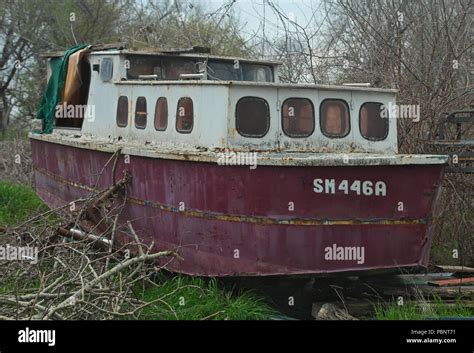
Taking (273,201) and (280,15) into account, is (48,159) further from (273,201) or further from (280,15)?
(273,201)

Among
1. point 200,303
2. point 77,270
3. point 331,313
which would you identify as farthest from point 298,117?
point 77,270

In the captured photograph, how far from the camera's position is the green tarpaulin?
1236 centimetres

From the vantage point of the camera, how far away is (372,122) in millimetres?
9211

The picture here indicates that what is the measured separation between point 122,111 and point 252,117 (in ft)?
8.84

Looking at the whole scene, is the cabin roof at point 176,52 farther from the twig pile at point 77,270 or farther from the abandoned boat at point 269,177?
the twig pile at point 77,270

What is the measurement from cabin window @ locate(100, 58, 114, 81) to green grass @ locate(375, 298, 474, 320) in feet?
17.2

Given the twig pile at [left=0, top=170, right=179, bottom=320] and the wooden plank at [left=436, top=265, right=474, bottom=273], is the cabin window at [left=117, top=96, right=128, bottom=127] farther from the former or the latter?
the wooden plank at [left=436, top=265, right=474, bottom=273]

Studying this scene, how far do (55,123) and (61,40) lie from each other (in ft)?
36.3

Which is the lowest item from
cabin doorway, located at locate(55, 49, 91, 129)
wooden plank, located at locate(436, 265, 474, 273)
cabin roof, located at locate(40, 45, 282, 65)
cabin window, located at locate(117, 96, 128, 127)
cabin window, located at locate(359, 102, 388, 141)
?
wooden plank, located at locate(436, 265, 474, 273)

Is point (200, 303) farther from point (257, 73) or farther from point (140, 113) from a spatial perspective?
point (257, 73)

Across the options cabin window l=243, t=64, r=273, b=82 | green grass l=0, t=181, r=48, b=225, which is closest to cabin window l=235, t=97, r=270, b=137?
cabin window l=243, t=64, r=273, b=82

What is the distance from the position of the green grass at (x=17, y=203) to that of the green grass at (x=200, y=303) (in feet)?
16.1

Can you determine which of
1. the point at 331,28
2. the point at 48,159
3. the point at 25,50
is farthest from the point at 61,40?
the point at 331,28

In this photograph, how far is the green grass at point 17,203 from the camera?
43.2ft
